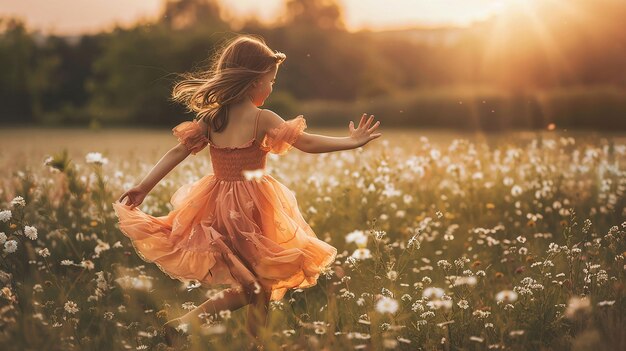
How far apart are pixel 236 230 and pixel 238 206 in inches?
5.7

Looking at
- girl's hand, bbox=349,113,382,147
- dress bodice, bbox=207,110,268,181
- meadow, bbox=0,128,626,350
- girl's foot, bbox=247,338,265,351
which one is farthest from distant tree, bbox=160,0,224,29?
girl's foot, bbox=247,338,265,351

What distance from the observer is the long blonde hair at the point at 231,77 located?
160 inches

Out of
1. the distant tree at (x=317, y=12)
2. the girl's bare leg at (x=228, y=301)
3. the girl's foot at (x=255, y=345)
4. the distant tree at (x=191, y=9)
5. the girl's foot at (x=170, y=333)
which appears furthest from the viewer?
the distant tree at (x=191, y=9)

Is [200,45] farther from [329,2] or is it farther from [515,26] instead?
[329,2]

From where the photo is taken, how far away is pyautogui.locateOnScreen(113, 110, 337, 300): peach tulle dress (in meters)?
3.88

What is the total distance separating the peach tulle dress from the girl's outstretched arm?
51 millimetres

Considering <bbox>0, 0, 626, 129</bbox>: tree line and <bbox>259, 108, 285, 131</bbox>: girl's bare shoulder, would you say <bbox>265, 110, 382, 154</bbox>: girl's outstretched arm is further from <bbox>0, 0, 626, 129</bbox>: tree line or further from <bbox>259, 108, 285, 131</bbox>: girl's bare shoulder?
<bbox>0, 0, 626, 129</bbox>: tree line

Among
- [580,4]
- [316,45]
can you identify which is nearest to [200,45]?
[316,45]

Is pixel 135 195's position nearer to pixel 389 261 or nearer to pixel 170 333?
pixel 170 333

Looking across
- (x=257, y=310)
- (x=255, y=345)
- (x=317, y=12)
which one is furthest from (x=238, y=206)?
(x=317, y=12)

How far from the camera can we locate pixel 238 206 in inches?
159

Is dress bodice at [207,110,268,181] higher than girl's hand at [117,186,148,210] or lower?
higher

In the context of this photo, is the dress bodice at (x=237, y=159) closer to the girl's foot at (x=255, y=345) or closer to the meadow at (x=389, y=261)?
the meadow at (x=389, y=261)

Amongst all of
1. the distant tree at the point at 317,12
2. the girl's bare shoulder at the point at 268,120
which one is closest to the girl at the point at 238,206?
the girl's bare shoulder at the point at 268,120
